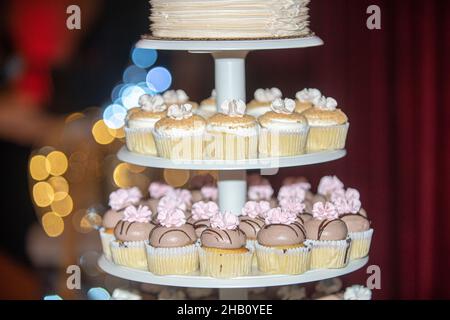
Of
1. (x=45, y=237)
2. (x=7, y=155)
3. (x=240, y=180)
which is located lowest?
(x=45, y=237)

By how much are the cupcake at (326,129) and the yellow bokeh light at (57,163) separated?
2552 millimetres

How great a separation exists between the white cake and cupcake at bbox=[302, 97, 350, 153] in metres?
0.30

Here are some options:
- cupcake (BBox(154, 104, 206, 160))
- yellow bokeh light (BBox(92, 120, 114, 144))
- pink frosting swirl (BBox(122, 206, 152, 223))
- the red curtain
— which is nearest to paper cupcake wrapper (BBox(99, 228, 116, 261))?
pink frosting swirl (BBox(122, 206, 152, 223))

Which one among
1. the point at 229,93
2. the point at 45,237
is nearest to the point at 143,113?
the point at 229,93

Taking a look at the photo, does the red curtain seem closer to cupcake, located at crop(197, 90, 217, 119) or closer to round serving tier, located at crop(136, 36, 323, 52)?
cupcake, located at crop(197, 90, 217, 119)

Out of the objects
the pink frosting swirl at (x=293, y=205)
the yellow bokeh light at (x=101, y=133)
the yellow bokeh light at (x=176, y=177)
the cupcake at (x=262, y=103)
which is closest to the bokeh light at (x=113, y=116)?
the yellow bokeh light at (x=101, y=133)

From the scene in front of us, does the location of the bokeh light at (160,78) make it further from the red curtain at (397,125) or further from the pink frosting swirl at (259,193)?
the pink frosting swirl at (259,193)

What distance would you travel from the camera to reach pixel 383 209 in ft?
14.3

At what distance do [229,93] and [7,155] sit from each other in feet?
9.44

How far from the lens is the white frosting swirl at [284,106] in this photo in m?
3.13

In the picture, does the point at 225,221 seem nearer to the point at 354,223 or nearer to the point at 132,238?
the point at 132,238

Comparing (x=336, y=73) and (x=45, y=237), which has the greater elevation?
(x=336, y=73)

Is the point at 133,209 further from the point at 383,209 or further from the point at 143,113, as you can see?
the point at 383,209
